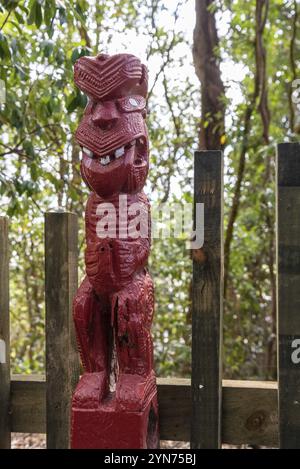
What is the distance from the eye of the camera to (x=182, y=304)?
491cm

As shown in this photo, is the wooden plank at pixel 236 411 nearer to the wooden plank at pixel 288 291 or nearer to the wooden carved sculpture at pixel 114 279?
the wooden carved sculpture at pixel 114 279

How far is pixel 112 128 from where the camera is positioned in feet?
6.88

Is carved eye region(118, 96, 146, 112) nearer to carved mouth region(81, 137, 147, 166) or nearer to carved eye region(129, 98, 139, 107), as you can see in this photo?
carved eye region(129, 98, 139, 107)

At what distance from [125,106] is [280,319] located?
3.24 feet

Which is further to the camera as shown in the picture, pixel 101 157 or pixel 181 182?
pixel 181 182

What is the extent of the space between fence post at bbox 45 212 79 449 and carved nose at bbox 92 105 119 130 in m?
0.39

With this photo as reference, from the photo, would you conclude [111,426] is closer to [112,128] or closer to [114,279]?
[114,279]

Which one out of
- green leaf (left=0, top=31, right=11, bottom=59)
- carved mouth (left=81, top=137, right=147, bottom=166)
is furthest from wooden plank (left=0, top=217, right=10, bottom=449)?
green leaf (left=0, top=31, right=11, bottom=59)

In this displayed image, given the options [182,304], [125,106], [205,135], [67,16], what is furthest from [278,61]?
[125,106]

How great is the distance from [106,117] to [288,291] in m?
0.93

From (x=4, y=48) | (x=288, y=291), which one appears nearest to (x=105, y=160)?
(x=288, y=291)

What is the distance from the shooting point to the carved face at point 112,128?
207cm

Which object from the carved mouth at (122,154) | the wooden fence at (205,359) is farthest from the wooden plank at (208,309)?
the carved mouth at (122,154)

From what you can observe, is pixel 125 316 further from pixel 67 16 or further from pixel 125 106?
pixel 67 16
